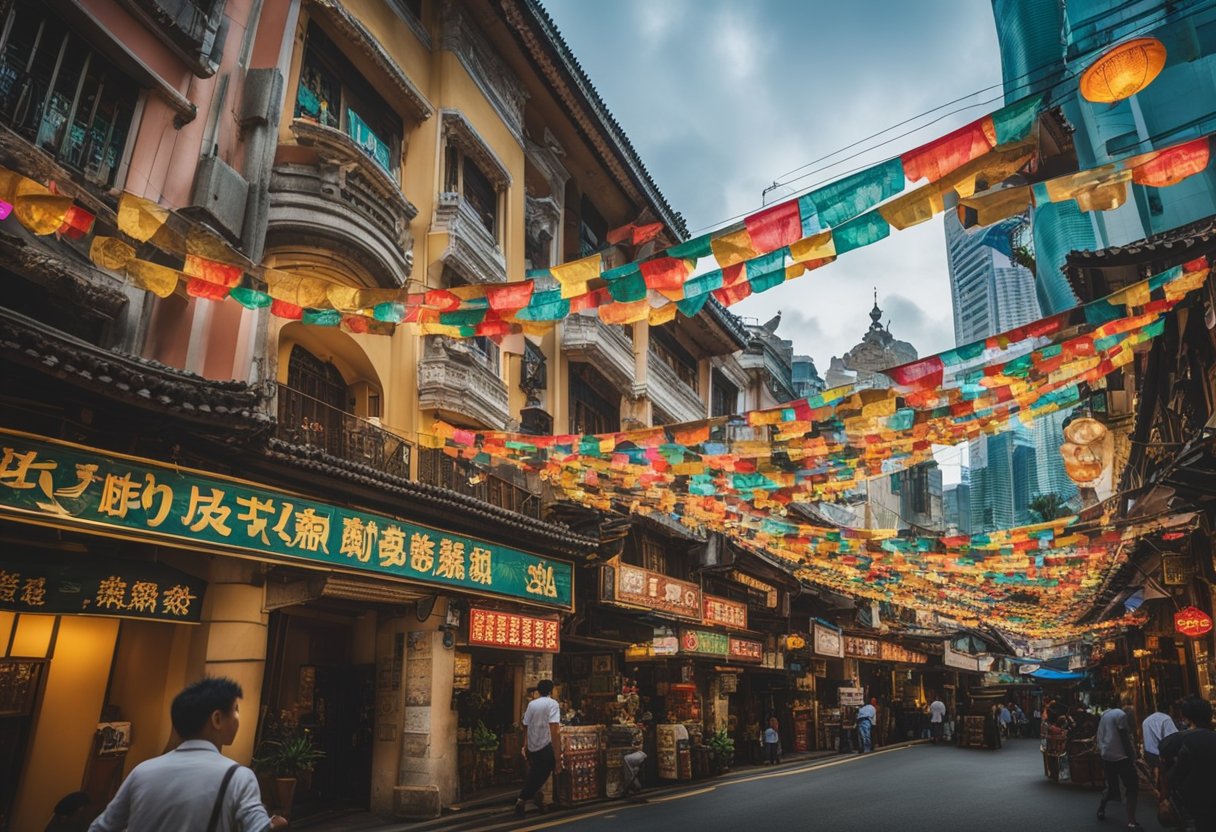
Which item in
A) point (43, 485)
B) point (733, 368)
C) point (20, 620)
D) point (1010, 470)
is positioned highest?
point (1010, 470)

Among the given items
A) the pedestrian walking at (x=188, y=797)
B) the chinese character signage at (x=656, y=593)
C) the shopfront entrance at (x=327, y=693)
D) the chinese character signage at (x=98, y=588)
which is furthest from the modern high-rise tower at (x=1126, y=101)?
the pedestrian walking at (x=188, y=797)

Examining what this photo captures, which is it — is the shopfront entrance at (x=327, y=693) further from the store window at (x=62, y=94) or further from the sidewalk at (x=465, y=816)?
the store window at (x=62, y=94)

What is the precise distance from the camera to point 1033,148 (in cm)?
595

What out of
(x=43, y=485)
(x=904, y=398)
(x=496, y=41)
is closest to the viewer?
(x=43, y=485)

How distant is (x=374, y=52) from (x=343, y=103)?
→ 1.10 meters

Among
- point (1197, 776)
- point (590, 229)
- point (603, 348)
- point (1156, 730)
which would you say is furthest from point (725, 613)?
point (1197, 776)

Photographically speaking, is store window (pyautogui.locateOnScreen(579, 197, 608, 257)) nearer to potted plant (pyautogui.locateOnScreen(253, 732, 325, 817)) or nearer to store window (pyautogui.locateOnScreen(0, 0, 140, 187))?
store window (pyautogui.locateOnScreen(0, 0, 140, 187))

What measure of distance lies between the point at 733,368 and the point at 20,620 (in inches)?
1072

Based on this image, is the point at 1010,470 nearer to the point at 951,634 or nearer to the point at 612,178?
the point at 951,634

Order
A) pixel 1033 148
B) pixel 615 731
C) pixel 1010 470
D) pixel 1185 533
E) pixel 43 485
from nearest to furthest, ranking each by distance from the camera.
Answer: pixel 1033 148
pixel 43 485
pixel 615 731
pixel 1185 533
pixel 1010 470

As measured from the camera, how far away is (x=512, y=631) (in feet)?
48.3

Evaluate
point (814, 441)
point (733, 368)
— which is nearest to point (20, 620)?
point (814, 441)

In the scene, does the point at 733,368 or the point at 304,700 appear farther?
the point at 733,368

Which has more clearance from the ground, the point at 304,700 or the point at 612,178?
the point at 612,178
